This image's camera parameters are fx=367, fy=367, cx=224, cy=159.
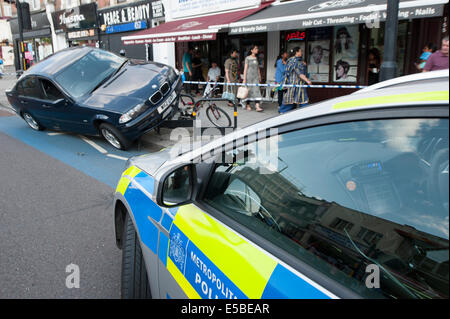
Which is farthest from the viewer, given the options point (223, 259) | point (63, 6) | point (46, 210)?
point (63, 6)

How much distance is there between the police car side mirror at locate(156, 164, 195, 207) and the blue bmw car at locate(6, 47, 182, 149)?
202 inches

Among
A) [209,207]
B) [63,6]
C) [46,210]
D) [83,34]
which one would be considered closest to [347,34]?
[46,210]

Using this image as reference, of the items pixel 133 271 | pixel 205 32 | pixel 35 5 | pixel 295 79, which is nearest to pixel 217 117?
pixel 295 79

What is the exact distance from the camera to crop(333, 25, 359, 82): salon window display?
1059cm

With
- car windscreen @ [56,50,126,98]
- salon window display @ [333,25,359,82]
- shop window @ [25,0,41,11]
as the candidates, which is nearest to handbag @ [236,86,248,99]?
salon window display @ [333,25,359,82]

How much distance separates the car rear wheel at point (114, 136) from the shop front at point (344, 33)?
200 inches

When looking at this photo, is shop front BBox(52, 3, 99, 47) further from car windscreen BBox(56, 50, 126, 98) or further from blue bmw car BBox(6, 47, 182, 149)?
car windscreen BBox(56, 50, 126, 98)

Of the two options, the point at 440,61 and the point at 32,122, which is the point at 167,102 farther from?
the point at 440,61

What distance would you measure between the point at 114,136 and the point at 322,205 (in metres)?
6.29

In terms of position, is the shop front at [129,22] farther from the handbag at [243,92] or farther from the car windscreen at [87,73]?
the car windscreen at [87,73]

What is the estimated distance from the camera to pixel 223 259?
58.1 inches

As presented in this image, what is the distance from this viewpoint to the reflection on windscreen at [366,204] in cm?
113
